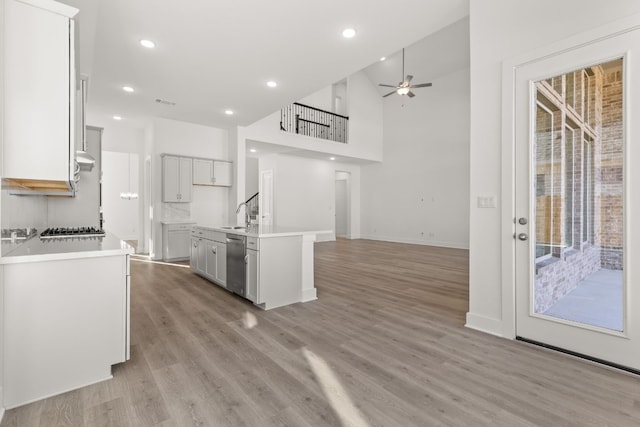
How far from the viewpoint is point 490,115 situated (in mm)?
2791

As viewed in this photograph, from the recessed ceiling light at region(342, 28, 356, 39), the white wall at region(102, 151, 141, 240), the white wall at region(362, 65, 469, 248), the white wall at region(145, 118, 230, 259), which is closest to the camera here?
the recessed ceiling light at region(342, 28, 356, 39)

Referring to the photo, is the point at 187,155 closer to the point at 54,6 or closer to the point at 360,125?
the point at 54,6

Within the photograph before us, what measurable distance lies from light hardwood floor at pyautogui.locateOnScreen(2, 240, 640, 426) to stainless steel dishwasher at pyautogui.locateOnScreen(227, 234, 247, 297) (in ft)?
0.87

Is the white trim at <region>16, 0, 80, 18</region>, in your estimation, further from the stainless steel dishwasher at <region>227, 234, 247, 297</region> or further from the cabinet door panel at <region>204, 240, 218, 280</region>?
the cabinet door panel at <region>204, 240, 218, 280</region>

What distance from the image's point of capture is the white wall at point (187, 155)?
6.51m

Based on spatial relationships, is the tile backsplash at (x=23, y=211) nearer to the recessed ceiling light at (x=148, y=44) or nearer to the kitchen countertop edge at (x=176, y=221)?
the recessed ceiling light at (x=148, y=44)

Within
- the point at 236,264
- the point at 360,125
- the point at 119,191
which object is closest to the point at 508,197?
the point at 236,264

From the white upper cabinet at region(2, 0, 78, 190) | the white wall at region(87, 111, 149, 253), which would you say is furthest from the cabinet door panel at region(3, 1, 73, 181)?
the white wall at region(87, 111, 149, 253)

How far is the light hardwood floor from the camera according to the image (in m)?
1.68

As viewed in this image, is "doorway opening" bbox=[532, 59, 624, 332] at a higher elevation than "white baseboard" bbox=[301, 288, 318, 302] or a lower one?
higher

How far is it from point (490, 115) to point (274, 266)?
2.62 metres

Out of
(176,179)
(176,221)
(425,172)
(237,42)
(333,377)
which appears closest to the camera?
(333,377)

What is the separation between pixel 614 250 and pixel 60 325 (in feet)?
12.2

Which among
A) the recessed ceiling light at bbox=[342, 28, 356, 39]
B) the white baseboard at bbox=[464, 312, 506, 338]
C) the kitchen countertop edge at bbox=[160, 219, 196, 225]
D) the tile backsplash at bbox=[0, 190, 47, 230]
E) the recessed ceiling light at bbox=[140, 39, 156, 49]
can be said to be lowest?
the white baseboard at bbox=[464, 312, 506, 338]
